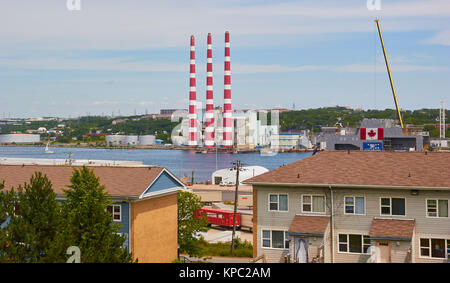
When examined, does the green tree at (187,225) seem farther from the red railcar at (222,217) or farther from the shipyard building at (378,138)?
the shipyard building at (378,138)

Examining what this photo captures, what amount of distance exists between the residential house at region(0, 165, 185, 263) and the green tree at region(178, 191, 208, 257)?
1.55ft

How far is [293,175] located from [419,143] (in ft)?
184

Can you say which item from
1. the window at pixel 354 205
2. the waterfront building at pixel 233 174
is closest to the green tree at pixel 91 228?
the window at pixel 354 205

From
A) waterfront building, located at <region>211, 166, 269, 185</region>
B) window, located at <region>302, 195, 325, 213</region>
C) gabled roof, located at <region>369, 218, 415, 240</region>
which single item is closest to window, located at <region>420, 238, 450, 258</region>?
gabled roof, located at <region>369, 218, 415, 240</region>

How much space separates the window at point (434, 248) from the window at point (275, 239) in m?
4.60

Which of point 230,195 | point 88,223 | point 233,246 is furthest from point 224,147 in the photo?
point 88,223

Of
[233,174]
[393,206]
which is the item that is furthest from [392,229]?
[233,174]

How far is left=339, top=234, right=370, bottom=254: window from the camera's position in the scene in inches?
752

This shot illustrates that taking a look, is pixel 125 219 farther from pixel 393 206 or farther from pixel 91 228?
pixel 393 206

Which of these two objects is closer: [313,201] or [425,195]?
[425,195]

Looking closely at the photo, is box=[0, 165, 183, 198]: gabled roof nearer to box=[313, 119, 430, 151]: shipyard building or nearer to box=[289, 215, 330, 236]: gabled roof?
box=[289, 215, 330, 236]: gabled roof

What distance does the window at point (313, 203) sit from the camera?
65.2 ft

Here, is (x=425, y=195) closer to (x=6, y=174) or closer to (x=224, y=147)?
(x=6, y=174)
